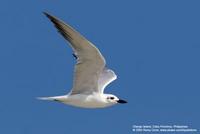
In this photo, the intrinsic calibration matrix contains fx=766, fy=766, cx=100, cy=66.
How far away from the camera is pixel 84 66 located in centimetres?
1538

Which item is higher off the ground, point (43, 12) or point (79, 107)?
point (43, 12)

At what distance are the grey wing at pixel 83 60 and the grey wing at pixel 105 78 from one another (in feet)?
2.22

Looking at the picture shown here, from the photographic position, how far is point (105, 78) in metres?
17.4

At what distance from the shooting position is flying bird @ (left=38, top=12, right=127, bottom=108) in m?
14.6

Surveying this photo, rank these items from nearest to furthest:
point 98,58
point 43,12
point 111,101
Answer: point 43,12 < point 98,58 < point 111,101

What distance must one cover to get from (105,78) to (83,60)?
88.7 inches

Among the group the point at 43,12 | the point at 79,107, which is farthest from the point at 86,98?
the point at 43,12

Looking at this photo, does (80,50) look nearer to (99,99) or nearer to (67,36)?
(67,36)

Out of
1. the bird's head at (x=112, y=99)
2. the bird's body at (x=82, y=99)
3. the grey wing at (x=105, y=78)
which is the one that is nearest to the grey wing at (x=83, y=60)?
the bird's body at (x=82, y=99)

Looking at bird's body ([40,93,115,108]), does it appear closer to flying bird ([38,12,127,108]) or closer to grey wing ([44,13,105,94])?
flying bird ([38,12,127,108])

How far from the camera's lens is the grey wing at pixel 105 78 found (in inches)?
667

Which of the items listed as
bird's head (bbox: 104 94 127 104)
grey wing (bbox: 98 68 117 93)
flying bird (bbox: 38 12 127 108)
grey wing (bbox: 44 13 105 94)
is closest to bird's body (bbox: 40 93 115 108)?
flying bird (bbox: 38 12 127 108)

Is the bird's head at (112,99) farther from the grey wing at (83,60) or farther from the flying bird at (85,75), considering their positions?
the grey wing at (83,60)

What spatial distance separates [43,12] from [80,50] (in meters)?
1.19
